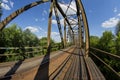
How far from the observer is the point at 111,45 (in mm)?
63688

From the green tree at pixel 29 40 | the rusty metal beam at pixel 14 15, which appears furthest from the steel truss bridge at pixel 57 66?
the green tree at pixel 29 40

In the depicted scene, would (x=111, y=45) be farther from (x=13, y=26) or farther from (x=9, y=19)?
(x=9, y=19)

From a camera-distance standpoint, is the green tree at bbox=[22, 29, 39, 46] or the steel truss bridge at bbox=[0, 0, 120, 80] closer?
the steel truss bridge at bbox=[0, 0, 120, 80]

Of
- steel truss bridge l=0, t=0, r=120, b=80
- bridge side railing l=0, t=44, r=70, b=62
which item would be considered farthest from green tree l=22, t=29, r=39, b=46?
steel truss bridge l=0, t=0, r=120, b=80

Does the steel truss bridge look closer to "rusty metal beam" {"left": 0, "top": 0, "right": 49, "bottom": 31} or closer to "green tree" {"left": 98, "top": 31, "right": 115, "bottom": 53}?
"rusty metal beam" {"left": 0, "top": 0, "right": 49, "bottom": 31}

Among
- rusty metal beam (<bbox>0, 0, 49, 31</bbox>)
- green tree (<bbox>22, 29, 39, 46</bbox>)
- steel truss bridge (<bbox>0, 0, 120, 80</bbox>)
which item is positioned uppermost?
green tree (<bbox>22, 29, 39, 46</bbox>)

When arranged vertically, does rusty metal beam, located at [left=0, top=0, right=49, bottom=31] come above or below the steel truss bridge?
above

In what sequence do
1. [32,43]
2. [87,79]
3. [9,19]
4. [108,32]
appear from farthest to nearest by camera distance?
[32,43], [108,32], [9,19], [87,79]

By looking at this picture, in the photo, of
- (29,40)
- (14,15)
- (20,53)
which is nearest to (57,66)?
(14,15)

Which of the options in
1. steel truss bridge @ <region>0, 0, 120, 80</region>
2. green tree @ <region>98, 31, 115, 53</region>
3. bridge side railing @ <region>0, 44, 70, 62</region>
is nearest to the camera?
steel truss bridge @ <region>0, 0, 120, 80</region>

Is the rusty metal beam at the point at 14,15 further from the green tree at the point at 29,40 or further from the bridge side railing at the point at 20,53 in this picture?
the green tree at the point at 29,40

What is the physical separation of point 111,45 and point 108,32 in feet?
26.1

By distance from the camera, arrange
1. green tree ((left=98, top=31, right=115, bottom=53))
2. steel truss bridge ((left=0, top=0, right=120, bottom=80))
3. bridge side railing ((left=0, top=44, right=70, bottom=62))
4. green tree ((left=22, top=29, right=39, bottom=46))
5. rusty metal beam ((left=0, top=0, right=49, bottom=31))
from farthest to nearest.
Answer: green tree ((left=22, top=29, right=39, bottom=46)), green tree ((left=98, top=31, right=115, bottom=53)), bridge side railing ((left=0, top=44, right=70, bottom=62)), rusty metal beam ((left=0, top=0, right=49, bottom=31)), steel truss bridge ((left=0, top=0, right=120, bottom=80))

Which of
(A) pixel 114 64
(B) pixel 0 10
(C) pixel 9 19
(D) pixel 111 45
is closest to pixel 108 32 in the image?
(D) pixel 111 45
